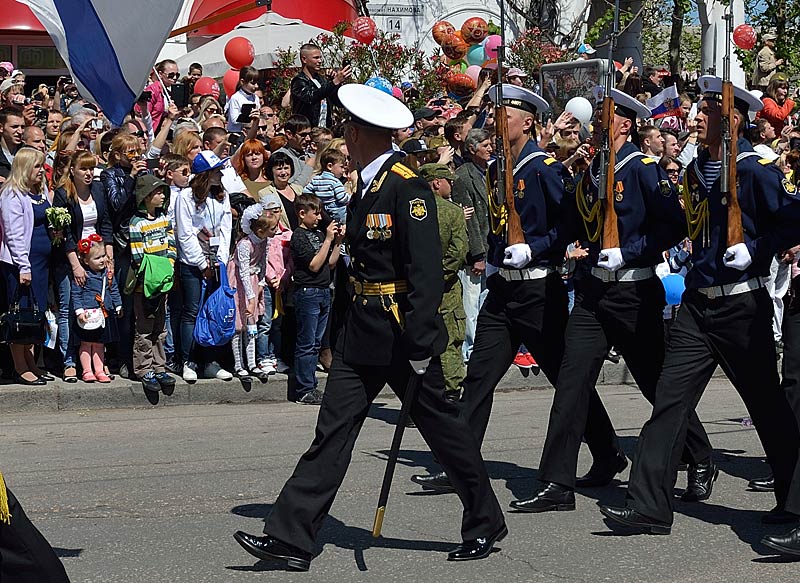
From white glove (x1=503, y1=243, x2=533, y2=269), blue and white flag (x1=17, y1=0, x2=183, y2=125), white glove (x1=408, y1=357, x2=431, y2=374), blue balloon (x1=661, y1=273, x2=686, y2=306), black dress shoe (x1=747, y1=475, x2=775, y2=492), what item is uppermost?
blue and white flag (x1=17, y1=0, x2=183, y2=125)

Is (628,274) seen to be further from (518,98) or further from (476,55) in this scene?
(476,55)

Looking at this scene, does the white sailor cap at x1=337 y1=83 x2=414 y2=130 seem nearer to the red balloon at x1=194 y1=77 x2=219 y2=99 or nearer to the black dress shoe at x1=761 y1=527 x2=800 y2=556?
the black dress shoe at x1=761 y1=527 x2=800 y2=556

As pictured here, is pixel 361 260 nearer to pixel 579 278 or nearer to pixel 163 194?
pixel 579 278

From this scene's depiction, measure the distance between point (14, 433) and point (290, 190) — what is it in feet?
10.4

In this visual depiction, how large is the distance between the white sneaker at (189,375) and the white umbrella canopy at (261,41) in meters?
8.11

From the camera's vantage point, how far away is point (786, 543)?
595 cm

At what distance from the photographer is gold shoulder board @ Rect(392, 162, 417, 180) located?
19.6ft

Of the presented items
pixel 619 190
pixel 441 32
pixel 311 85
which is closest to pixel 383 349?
pixel 619 190

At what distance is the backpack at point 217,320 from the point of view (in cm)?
1043

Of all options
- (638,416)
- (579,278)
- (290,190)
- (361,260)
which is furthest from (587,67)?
(361,260)

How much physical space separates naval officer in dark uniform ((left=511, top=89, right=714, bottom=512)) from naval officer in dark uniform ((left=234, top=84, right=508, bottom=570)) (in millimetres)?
959

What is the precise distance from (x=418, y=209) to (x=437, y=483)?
1.95 metres

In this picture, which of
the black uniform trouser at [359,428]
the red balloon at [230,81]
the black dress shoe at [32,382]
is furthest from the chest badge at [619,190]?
the red balloon at [230,81]

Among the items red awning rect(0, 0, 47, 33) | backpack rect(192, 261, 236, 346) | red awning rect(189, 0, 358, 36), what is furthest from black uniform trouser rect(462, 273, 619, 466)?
red awning rect(0, 0, 47, 33)
